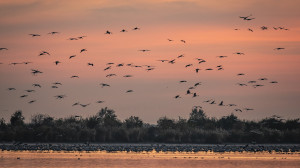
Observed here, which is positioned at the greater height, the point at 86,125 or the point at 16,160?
the point at 86,125

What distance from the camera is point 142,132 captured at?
12312cm

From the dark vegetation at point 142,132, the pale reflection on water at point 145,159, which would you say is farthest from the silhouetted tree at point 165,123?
the pale reflection on water at point 145,159

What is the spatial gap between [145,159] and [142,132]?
3770 cm

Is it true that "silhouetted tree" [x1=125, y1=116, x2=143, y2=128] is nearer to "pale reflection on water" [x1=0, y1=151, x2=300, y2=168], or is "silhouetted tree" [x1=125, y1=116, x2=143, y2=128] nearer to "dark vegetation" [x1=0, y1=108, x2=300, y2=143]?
"dark vegetation" [x1=0, y1=108, x2=300, y2=143]

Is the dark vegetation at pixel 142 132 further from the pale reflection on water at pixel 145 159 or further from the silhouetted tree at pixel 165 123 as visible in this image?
Result: the pale reflection on water at pixel 145 159

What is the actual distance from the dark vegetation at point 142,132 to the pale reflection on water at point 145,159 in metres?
23.3

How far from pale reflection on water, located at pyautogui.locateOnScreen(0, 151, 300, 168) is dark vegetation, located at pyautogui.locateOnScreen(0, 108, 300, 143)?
76.5ft

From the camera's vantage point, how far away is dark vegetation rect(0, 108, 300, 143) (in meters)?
122

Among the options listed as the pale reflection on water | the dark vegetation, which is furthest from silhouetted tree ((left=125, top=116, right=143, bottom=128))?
the pale reflection on water

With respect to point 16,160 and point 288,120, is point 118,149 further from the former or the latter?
point 288,120

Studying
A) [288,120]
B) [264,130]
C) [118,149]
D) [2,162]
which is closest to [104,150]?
[118,149]

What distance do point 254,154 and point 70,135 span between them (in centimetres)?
3220

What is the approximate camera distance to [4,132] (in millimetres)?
123438

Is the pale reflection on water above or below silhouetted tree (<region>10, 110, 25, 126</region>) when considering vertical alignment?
below
